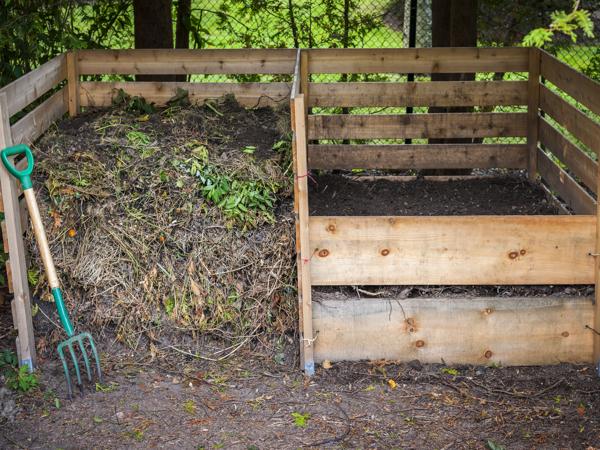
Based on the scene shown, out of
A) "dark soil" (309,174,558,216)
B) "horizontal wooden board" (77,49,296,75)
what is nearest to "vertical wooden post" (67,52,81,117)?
"horizontal wooden board" (77,49,296,75)

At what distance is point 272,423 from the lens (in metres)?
4.76

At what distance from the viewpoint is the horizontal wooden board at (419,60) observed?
22.6 feet

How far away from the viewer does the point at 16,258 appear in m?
5.16

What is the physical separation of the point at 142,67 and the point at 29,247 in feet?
6.47

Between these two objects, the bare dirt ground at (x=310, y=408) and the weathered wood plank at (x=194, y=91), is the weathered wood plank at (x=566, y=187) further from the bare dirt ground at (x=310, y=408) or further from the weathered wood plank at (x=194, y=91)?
the weathered wood plank at (x=194, y=91)

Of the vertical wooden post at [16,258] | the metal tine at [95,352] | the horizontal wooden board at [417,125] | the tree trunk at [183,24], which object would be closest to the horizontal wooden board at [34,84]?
the vertical wooden post at [16,258]

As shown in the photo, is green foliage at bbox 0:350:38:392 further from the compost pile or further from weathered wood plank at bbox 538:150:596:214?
weathered wood plank at bbox 538:150:596:214

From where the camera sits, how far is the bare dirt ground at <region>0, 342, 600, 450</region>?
15.1ft

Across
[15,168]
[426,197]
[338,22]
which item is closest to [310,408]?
[15,168]

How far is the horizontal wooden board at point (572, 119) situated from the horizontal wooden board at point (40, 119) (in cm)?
352

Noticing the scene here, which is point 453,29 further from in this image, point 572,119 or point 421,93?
point 572,119

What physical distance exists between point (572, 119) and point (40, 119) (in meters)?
3.62

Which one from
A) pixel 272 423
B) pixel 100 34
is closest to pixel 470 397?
pixel 272 423

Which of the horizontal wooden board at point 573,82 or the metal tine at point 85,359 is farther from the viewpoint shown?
the horizontal wooden board at point 573,82
